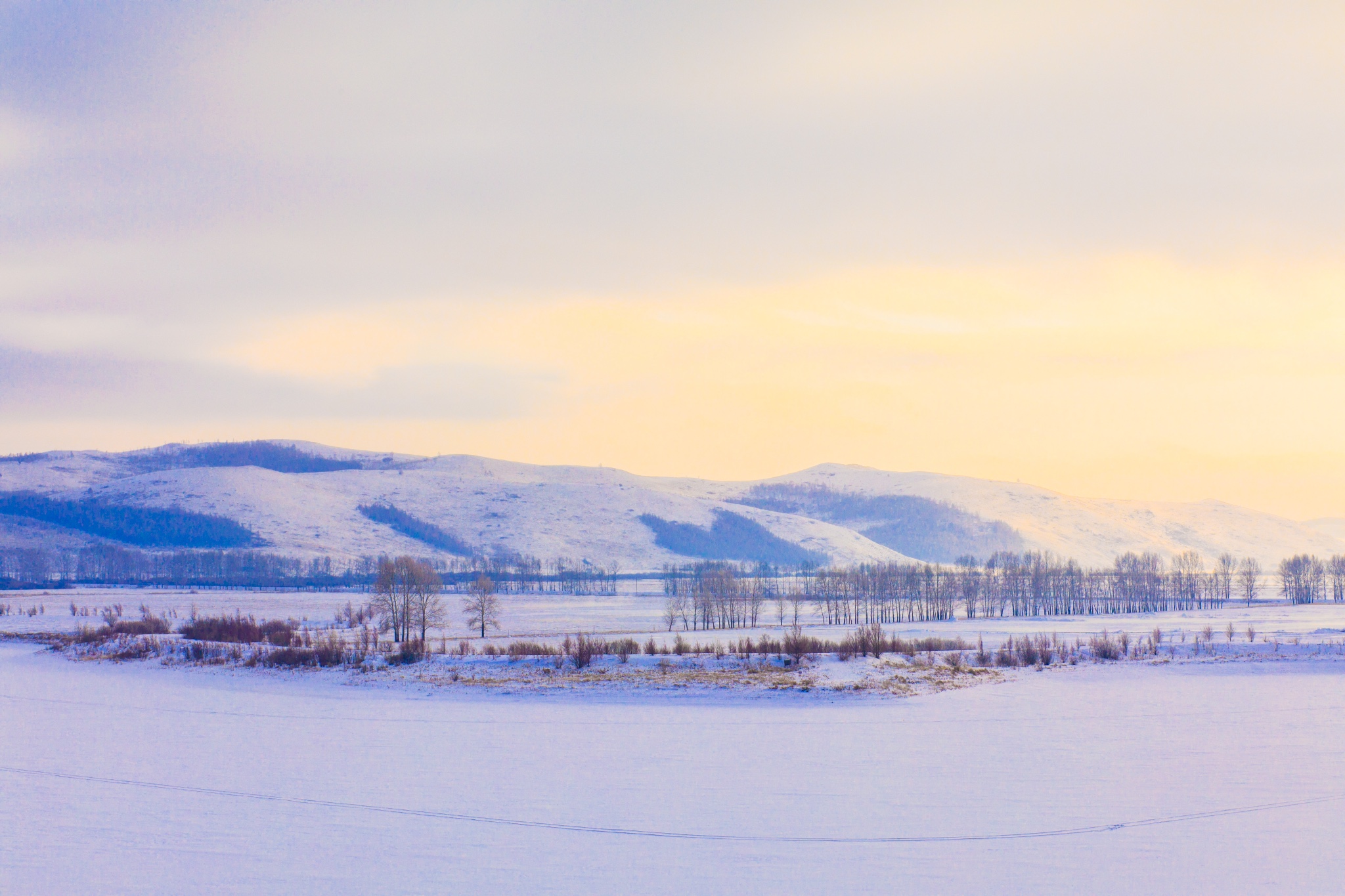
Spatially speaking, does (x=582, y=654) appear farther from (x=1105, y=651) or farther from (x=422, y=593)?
(x=1105, y=651)

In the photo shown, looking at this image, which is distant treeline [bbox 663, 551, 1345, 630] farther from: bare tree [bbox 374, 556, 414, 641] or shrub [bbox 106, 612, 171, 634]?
shrub [bbox 106, 612, 171, 634]

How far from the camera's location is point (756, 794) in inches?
804

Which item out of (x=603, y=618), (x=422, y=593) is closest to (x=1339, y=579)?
(x=603, y=618)

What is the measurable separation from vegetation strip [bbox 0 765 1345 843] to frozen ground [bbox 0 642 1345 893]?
0.26 feet

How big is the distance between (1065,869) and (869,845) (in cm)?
308

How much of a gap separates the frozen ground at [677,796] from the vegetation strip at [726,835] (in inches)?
3.1

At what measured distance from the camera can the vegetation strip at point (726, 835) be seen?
1689cm

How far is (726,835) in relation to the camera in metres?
17.2

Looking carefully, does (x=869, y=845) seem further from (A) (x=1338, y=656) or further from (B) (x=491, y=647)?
(A) (x=1338, y=656)

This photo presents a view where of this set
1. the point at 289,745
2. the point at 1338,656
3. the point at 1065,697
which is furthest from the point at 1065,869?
the point at 1338,656

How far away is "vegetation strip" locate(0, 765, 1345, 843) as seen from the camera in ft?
55.4

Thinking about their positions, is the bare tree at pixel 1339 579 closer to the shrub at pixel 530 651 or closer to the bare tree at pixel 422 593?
the bare tree at pixel 422 593

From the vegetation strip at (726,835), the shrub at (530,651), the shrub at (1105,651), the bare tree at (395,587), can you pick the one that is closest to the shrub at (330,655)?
the shrub at (530,651)

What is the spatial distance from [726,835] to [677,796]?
314 centimetres
